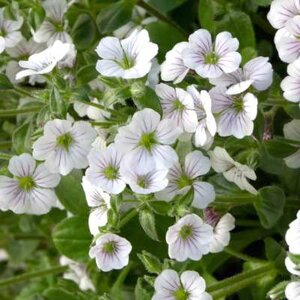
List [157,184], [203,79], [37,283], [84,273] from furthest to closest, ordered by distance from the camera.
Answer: [37,283] < [84,273] < [203,79] < [157,184]

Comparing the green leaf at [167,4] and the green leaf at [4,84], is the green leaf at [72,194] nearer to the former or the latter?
the green leaf at [4,84]

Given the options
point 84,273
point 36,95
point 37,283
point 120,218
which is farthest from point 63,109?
point 37,283

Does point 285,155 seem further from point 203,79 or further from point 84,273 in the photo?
point 84,273

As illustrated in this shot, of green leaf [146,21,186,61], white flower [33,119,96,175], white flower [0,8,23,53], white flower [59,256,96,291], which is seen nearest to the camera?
white flower [33,119,96,175]

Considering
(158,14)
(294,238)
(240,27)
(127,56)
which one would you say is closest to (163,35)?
(158,14)

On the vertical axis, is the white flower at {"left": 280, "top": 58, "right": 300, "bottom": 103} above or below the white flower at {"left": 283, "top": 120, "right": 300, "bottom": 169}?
above

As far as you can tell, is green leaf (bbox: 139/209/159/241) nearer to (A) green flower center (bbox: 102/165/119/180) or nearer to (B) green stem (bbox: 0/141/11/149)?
(A) green flower center (bbox: 102/165/119/180)

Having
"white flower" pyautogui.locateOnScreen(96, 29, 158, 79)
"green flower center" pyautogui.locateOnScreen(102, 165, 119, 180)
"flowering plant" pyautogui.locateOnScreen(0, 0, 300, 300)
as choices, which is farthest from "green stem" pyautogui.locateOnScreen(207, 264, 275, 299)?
"white flower" pyautogui.locateOnScreen(96, 29, 158, 79)
